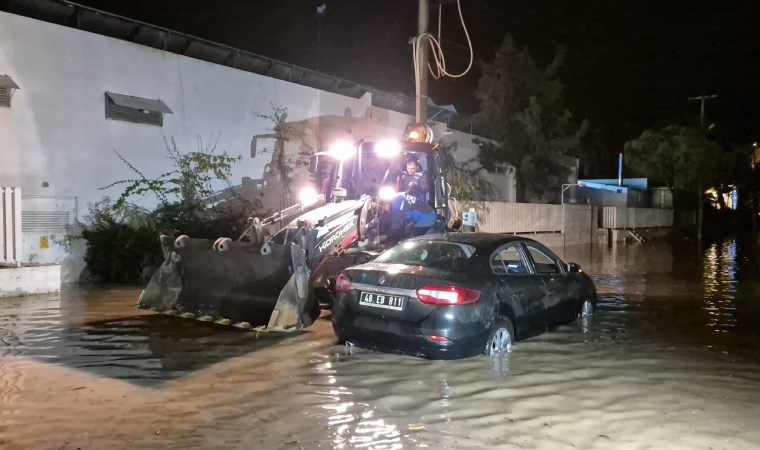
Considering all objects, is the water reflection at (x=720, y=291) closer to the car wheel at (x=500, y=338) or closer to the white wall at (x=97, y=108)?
the car wheel at (x=500, y=338)

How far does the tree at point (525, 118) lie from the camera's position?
3184 cm

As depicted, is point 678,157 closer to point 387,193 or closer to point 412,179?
point 412,179

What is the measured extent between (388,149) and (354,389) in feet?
18.4

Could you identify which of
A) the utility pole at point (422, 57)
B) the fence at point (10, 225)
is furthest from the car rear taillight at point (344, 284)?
the fence at point (10, 225)

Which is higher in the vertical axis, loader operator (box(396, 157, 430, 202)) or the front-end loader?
loader operator (box(396, 157, 430, 202))

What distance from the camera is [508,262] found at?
27.1 ft

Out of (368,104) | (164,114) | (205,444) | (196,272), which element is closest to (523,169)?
(368,104)

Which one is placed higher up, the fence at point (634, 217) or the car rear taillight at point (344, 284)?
the fence at point (634, 217)

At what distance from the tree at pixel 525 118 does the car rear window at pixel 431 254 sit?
23.8m

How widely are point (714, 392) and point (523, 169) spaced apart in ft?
86.4

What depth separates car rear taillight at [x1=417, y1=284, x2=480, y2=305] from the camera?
6.97 meters

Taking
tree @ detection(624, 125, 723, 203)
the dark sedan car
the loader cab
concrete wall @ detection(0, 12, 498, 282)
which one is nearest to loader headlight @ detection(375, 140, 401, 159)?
the loader cab

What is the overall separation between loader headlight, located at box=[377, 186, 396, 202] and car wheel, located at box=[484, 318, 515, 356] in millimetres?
3850

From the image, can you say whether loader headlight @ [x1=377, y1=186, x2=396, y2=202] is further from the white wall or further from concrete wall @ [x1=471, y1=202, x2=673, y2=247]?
concrete wall @ [x1=471, y1=202, x2=673, y2=247]
